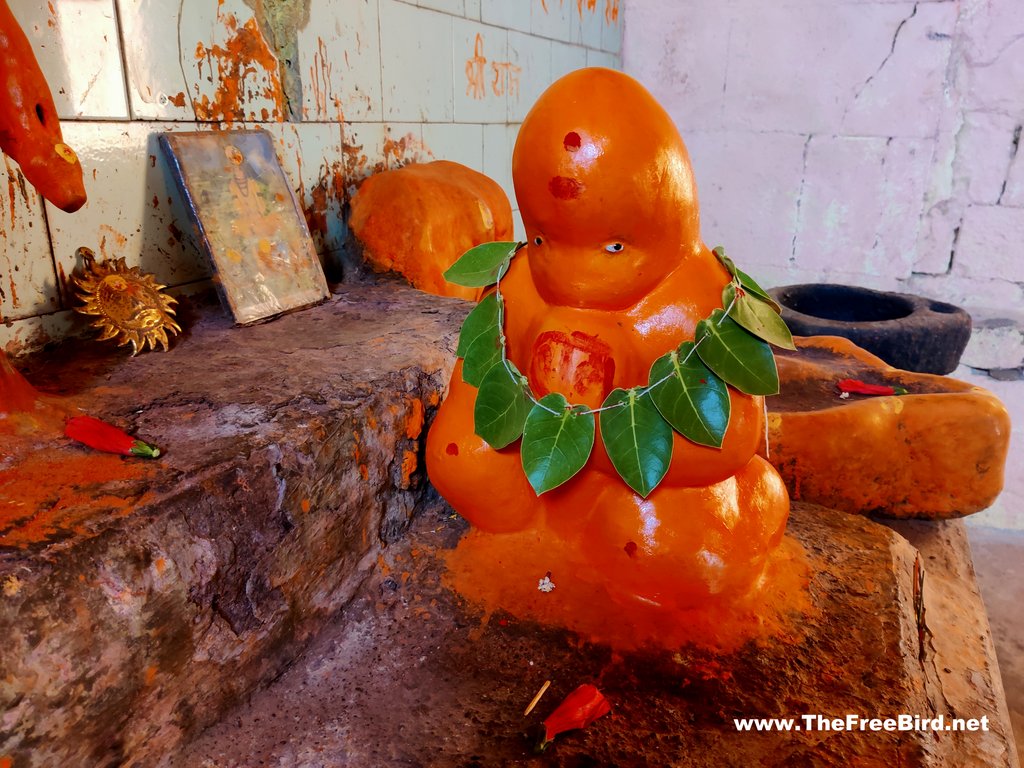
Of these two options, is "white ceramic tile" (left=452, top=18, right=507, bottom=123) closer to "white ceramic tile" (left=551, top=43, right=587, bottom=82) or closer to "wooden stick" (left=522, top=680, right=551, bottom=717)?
"white ceramic tile" (left=551, top=43, right=587, bottom=82)

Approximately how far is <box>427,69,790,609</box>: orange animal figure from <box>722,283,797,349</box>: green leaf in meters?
0.03

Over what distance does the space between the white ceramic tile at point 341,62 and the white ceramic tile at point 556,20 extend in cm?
→ 127

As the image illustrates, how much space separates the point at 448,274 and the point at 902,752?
0.99m

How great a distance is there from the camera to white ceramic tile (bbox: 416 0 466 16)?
2424 mm

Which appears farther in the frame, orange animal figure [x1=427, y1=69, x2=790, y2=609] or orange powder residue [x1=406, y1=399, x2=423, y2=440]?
orange powder residue [x1=406, y1=399, x2=423, y2=440]

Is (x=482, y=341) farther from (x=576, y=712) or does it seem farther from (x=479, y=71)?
(x=479, y=71)

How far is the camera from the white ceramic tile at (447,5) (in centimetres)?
242

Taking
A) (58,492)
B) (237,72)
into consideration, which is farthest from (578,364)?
(237,72)

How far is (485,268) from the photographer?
1.24m

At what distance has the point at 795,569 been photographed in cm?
134

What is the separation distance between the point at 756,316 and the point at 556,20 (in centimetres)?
287

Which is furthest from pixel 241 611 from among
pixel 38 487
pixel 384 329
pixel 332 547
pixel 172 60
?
pixel 172 60

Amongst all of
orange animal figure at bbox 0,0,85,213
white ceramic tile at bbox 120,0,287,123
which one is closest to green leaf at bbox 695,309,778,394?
orange animal figure at bbox 0,0,85,213

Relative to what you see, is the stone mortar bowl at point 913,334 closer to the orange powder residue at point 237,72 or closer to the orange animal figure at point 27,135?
the orange powder residue at point 237,72
